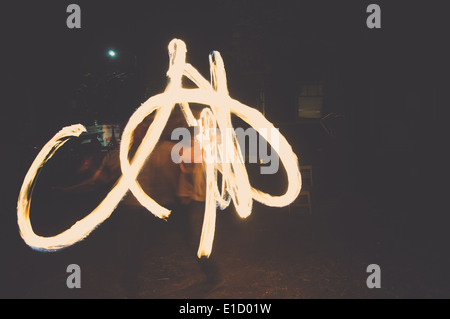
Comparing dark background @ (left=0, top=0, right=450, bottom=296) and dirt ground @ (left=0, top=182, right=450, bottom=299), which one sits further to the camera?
dark background @ (left=0, top=0, right=450, bottom=296)

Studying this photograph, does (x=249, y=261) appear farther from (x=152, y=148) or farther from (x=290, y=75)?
(x=290, y=75)

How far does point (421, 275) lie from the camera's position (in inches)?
156

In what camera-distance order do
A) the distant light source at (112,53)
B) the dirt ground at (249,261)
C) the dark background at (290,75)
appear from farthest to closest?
1. the distant light source at (112,53)
2. the dark background at (290,75)
3. the dirt ground at (249,261)

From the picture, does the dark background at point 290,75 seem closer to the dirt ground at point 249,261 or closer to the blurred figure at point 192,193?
the dirt ground at point 249,261

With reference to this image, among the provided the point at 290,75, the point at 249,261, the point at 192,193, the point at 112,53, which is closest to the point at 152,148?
the point at 192,193

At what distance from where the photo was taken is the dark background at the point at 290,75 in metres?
6.80

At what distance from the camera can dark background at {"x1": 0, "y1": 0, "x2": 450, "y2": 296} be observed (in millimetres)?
6797

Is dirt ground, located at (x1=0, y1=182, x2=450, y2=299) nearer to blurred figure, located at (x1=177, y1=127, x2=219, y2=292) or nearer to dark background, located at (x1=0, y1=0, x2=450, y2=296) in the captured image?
blurred figure, located at (x1=177, y1=127, x2=219, y2=292)

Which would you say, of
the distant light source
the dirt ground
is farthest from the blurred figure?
the distant light source

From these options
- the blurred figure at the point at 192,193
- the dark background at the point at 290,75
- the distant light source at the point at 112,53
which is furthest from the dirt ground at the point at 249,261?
the distant light source at the point at 112,53

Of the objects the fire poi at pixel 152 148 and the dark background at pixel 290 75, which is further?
the dark background at pixel 290 75
